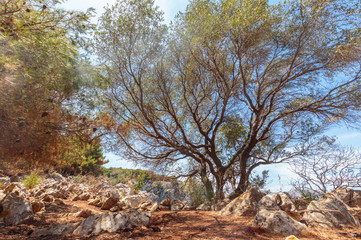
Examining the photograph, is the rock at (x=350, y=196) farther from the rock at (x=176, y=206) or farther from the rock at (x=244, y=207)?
the rock at (x=176, y=206)

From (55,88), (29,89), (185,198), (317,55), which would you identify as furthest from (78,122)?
(317,55)

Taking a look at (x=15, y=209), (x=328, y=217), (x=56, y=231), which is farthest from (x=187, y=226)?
(x=15, y=209)

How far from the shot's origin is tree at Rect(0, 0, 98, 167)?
324cm

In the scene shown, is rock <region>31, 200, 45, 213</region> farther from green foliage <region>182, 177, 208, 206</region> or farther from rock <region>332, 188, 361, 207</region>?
rock <region>332, 188, 361, 207</region>

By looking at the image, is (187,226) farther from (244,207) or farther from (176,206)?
(176,206)

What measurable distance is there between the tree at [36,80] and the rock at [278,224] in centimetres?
396

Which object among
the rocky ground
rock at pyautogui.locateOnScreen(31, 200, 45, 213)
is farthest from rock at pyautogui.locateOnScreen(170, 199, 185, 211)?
rock at pyautogui.locateOnScreen(31, 200, 45, 213)

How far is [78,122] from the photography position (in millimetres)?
4551

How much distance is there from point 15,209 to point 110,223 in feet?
6.81

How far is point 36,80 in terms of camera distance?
3.68 meters

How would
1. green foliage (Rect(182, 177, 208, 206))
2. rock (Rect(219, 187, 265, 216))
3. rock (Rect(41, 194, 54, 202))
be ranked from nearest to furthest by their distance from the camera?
rock (Rect(219, 187, 265, 216)), rock (Rect(41, 194, 54, 202)), green foliage (Rect(182, 177, 208, 206))

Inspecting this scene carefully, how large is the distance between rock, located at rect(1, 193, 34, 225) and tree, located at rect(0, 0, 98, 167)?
780 millimetres

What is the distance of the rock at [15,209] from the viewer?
359 centimetres

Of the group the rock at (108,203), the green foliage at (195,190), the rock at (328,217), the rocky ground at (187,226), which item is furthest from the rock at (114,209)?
the rock at (328,217)
